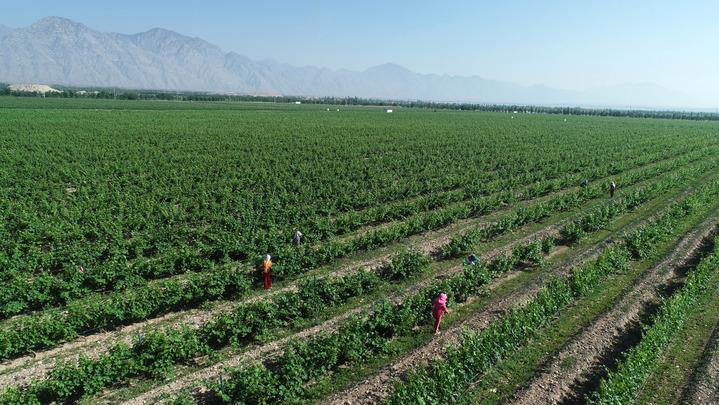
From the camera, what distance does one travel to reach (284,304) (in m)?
12.5

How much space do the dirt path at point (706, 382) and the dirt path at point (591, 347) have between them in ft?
5.66

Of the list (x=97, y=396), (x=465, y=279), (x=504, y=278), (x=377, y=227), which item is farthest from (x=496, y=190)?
(x=97, y=396)

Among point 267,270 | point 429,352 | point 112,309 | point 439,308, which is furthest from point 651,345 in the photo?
point 112,309

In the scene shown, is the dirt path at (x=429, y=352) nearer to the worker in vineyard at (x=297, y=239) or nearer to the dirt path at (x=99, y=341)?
the dirt path at (x=99, y=341)

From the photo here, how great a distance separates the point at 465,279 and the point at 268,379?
735cm

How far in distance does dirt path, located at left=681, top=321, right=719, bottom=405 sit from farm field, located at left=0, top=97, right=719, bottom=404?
1.6 inches

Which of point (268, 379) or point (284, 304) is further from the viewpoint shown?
point (284, 304)

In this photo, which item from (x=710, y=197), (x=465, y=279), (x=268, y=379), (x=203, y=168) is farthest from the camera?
(x=203, y=168)

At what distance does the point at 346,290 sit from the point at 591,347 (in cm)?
677

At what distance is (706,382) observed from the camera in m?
10.1

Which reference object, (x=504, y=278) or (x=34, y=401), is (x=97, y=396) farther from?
(x=504, y=278)

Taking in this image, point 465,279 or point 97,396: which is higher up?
point 465,279

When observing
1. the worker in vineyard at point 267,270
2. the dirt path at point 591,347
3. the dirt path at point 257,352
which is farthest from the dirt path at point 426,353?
the worker in vineyard at point 267,270

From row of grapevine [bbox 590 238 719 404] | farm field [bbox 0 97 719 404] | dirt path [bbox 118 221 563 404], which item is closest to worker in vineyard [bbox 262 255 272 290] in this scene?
farm field [bbox 0 97 719 404]
